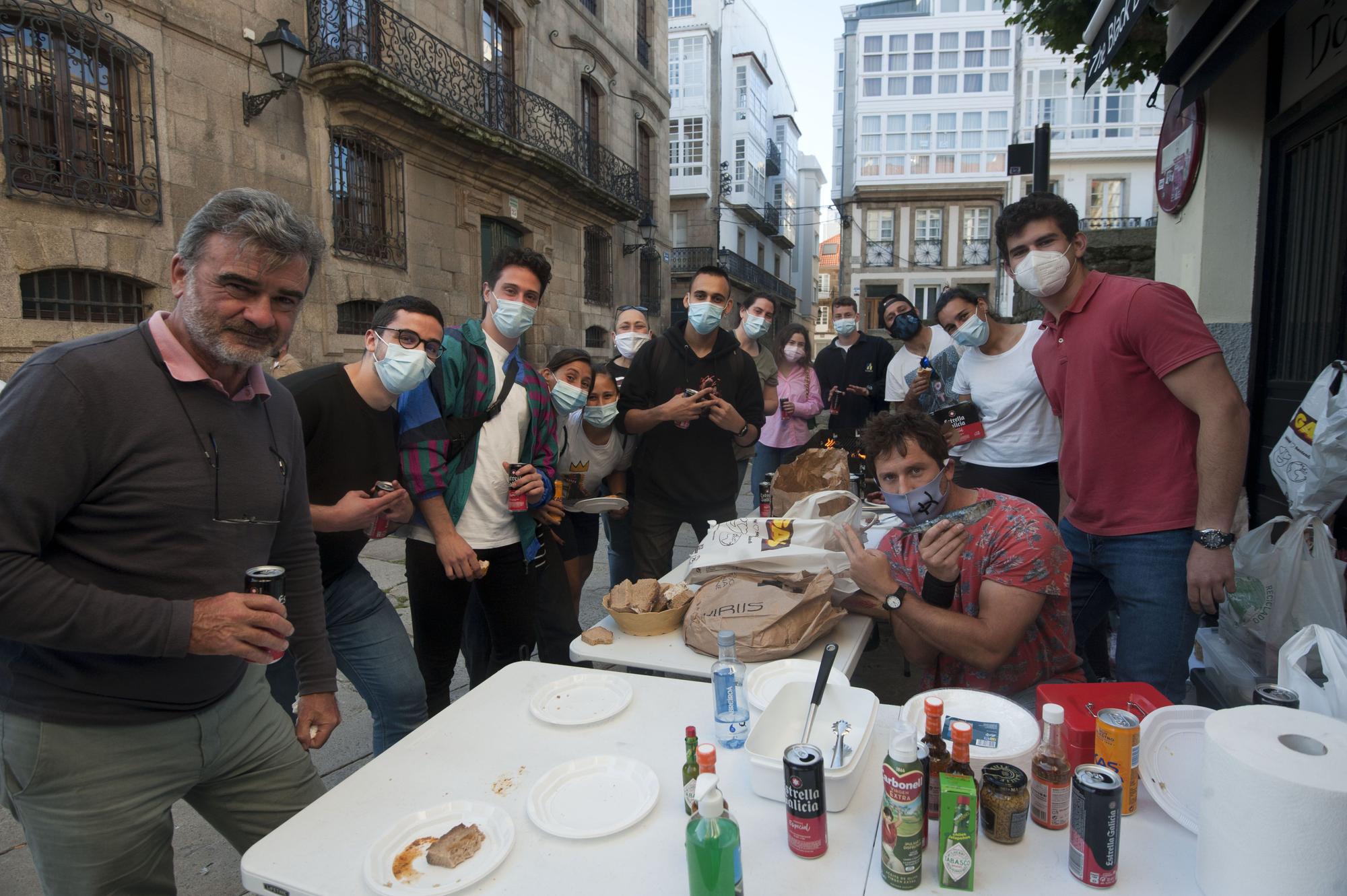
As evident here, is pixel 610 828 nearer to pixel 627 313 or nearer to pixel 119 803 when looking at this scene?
pixel 119 803

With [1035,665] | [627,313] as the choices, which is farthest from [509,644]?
[627,313]

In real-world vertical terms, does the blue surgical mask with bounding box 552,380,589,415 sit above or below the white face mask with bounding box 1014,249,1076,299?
below

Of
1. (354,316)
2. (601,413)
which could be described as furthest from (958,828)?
(354,316)

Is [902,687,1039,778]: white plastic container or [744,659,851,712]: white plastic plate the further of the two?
[744,659,851,712]: white plastic plate

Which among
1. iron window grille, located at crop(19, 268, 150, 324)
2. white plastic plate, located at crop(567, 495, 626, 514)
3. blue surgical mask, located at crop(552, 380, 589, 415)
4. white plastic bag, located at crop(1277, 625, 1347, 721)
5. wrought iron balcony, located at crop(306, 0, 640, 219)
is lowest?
white plastic bag, located at crop(1277, 625, 1347, 721)

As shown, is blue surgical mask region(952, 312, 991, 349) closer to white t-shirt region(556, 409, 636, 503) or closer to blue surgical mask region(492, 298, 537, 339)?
white t-shirt region(556, 409, 636, 503)

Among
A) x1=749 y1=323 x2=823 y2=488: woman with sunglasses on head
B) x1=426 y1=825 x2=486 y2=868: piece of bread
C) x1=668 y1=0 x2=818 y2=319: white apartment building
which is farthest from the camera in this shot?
x1=668 y1=0 x2=818 y2=319: white apartment building

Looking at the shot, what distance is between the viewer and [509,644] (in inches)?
123

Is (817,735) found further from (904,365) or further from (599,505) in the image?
(904,365)

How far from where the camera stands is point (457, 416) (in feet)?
9.68

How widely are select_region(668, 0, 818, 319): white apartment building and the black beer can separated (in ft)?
80.4

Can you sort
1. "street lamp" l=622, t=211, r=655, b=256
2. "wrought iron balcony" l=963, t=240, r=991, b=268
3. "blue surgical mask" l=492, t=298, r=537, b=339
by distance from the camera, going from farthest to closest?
"wrought iron balcony" l=963, t=240, r=991, b=268 → "street lamp" l=622, t=211, r=655, b=256 → "blue surgical mask" l=492, t=298, r=537, b=339

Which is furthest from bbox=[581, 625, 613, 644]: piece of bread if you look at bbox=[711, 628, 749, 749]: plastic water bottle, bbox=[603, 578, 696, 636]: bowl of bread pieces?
bbox=[711, 628, 749, 749]: plastic water bottle

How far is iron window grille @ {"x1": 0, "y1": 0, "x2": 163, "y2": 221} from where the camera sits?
6629 millimetres
